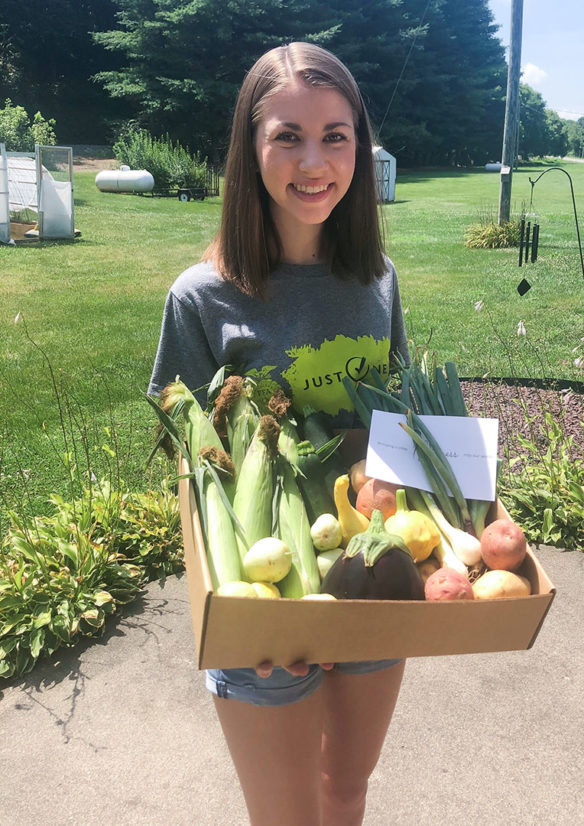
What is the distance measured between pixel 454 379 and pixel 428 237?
14.0m

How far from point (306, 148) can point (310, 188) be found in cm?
9

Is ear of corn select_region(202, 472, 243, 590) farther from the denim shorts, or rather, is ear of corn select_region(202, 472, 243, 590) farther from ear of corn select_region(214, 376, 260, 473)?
the denim shorts

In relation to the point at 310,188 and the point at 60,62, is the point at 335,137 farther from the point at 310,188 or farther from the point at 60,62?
the point at 60,62

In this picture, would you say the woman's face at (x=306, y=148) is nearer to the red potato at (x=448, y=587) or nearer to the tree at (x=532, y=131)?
the red potato at (x=448, y=587)

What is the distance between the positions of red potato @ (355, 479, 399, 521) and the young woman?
388 millimetres

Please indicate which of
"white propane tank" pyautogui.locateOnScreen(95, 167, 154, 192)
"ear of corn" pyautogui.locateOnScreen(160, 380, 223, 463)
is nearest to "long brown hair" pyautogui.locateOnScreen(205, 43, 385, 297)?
"ear of corn" pyautogui.locateOnScreen(160, 380, 223, 463)

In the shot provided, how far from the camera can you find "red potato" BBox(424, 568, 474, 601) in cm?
138

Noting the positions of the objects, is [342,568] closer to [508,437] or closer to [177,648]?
[177,648]

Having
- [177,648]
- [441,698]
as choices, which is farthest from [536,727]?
[177,648]

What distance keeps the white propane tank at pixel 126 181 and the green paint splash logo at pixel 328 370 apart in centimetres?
2366

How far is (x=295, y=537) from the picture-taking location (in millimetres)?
1571

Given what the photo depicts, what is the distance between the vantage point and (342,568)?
1.44 metres

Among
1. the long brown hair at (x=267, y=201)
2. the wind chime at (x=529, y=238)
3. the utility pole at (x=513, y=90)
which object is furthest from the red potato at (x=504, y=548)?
the utility pole at (x=513, y=90)

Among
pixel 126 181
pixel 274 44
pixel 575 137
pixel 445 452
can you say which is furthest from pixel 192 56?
pixel 575 137
